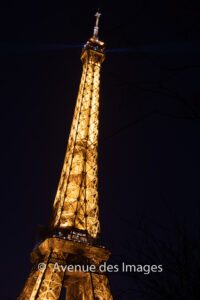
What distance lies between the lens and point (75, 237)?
20.9 meters

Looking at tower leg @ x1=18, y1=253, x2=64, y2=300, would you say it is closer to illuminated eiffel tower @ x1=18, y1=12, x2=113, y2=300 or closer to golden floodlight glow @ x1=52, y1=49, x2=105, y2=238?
illuminated eiffel tower @ x1=18, y1=12, x2=113, y2=300

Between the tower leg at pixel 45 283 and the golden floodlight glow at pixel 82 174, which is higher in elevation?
the golden floodlight glow at pixel 82 174

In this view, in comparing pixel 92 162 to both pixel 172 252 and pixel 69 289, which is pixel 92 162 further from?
pixel 172 252

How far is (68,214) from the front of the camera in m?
22.5

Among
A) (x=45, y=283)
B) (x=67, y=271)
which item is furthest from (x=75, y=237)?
(x=45, y=283)

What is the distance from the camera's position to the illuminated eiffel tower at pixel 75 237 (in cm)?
1933

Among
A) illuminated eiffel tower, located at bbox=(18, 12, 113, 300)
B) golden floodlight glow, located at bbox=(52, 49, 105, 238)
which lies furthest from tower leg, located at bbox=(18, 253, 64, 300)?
golden floodlight glow, located at bbox=(52, 49, 105, 238)

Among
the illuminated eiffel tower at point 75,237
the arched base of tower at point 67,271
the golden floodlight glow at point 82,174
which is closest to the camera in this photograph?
the arched base of tower at point 67,271

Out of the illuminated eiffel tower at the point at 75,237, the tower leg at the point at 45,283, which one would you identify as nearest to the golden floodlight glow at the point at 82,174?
the illuminated eiffel tower at the point at 75,237

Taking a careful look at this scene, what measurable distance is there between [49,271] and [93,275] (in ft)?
9.61

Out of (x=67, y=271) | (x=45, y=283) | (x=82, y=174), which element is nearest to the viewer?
(x=45, y=283)

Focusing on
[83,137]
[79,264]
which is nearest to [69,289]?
[79,264]

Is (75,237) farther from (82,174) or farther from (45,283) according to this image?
(82,174)

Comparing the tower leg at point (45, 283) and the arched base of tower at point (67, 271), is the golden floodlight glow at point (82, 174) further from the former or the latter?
the tower leg at point (45, 283)
